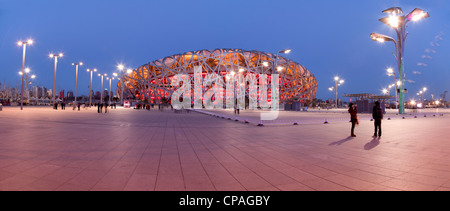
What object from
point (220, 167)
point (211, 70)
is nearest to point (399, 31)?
point (220, 167)

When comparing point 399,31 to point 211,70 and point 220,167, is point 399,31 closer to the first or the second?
point 220,167

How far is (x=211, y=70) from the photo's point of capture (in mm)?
74812

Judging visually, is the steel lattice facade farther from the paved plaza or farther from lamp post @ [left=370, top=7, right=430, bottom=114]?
the paved plaza

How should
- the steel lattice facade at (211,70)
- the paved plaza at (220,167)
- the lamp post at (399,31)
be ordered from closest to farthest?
the paved plaza at (220,167) < the lamp post at (399,31) < the steel lattice facade at (211,70)

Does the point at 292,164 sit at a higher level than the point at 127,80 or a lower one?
lower

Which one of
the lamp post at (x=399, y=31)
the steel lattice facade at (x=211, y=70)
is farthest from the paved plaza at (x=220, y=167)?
the steel lattice facade at (x=211, y=70)

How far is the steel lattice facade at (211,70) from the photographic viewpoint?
75250 millimetres

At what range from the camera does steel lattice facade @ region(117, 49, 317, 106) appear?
247ft

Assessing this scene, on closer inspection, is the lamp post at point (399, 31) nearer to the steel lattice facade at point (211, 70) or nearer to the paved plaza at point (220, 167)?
the paved plaza at point (220, 167)

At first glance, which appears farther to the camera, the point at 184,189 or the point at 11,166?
the point at 11,166

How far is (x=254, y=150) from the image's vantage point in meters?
6.54
